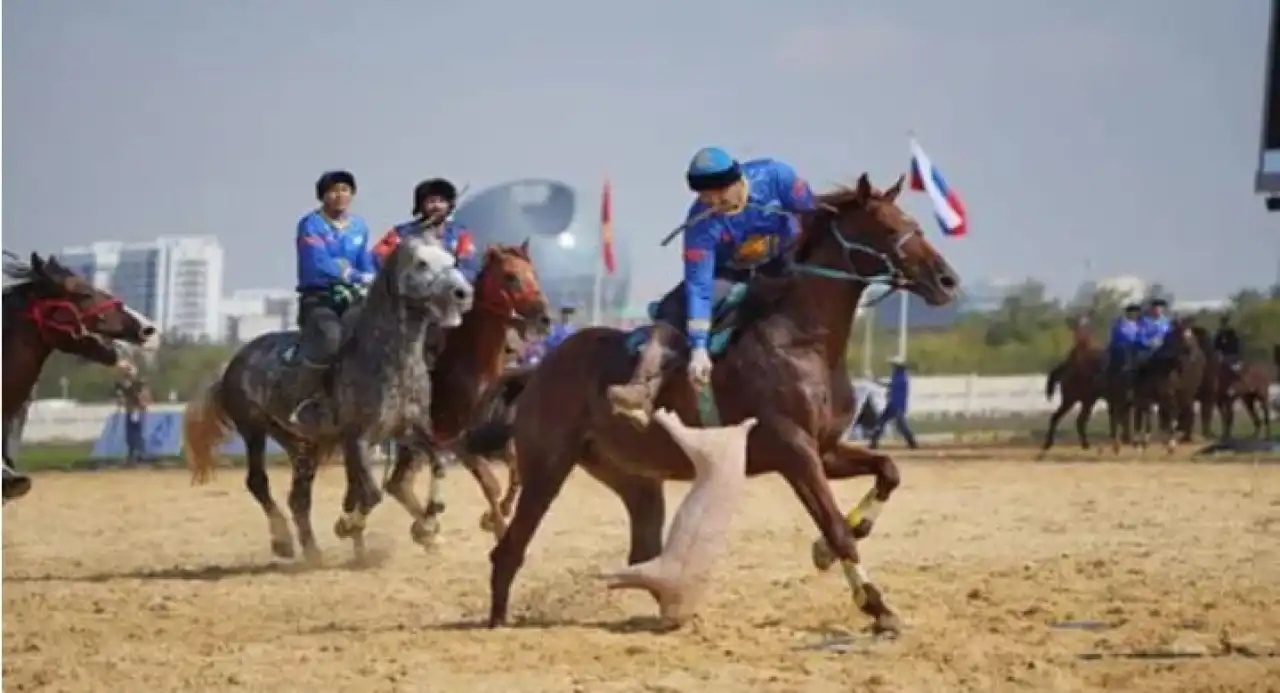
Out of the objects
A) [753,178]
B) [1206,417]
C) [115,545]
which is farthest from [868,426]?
[753,178]

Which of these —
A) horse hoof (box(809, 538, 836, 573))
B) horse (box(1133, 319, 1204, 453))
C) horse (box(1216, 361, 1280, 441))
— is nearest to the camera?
horse hoof (box(809, 538, 836, 573))

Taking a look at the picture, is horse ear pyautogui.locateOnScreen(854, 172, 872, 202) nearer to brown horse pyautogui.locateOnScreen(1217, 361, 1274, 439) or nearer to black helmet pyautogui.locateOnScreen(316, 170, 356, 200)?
black helmet pyautogui.locateOnScreen(316, 170, 356, 200)

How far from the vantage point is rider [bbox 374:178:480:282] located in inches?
546

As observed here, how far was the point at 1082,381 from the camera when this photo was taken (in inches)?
1297

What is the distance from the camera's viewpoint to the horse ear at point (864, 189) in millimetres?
10047

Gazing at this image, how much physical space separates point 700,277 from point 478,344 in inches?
178

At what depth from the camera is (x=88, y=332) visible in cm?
1315

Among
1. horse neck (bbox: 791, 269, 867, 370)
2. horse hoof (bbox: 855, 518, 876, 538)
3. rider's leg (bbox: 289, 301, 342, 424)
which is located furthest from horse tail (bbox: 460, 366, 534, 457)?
horse hoof (bbox: 855, 518, 876, 538)

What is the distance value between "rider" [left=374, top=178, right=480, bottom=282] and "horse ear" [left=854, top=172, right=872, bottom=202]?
4.13 metres

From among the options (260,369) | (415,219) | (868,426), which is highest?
(415,219)

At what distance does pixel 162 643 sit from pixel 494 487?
4.13 meters

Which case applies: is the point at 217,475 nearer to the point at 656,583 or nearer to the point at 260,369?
the point at 260,369

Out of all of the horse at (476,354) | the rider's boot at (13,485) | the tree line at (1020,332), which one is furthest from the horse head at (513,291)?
the tree line at (1020,332)

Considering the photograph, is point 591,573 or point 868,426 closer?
point 591,573
